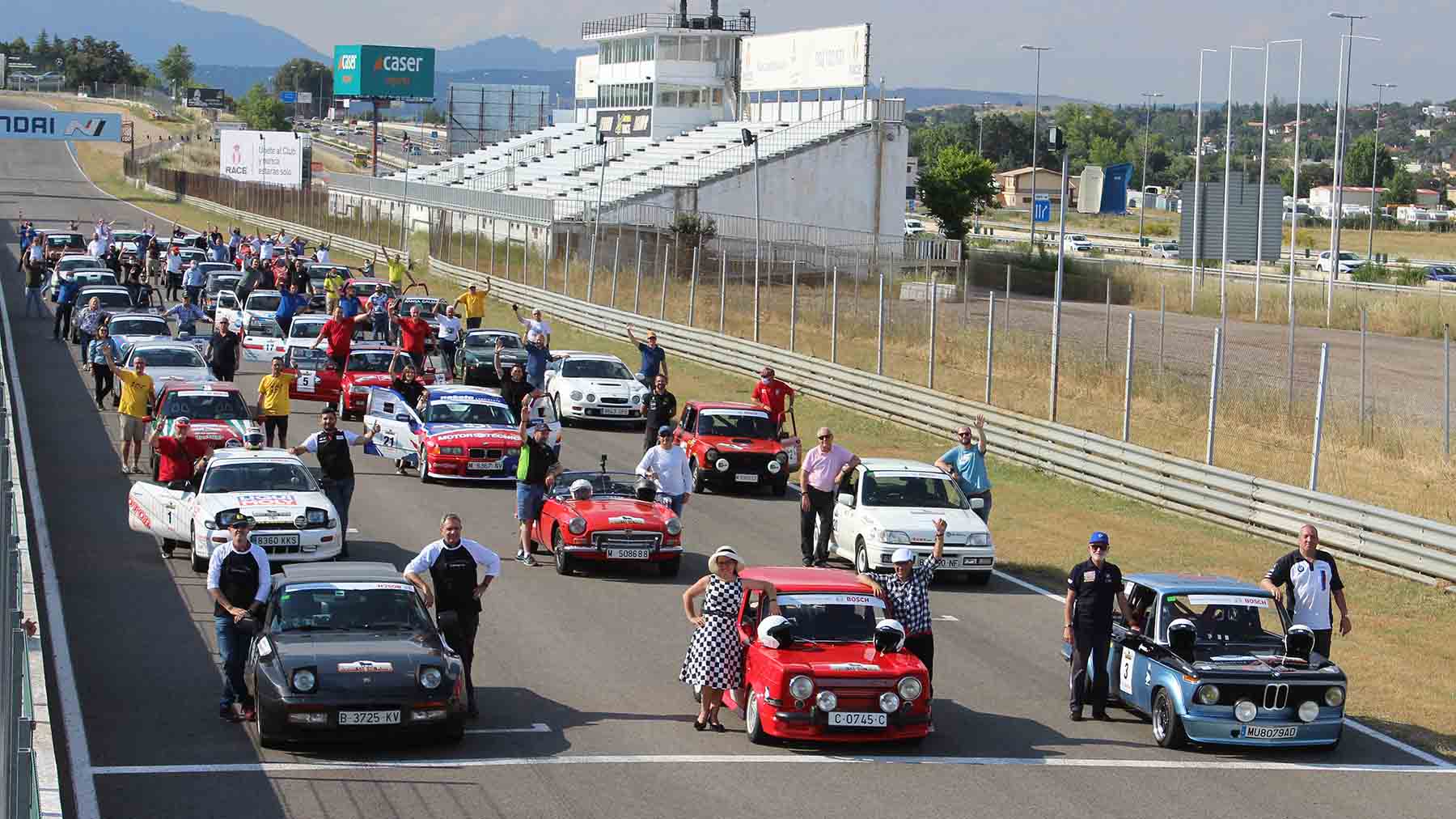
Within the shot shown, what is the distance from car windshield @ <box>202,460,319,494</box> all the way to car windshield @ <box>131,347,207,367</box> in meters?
11.1

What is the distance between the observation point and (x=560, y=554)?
2045cm

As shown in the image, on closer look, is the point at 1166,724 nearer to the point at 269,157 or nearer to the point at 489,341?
the point at 489,341

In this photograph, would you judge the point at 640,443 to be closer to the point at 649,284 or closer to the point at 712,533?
the point at 712,533

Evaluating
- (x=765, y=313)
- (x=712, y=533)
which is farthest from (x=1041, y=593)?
(x=765, y=313)

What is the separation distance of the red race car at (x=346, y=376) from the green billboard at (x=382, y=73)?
10565 cm

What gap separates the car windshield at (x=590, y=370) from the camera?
116ft

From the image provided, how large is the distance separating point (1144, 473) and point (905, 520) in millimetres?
7698

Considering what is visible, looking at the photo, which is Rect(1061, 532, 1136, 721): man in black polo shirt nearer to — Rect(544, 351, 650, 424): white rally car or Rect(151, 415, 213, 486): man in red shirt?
Rect(151, 415, 213, 486): man in red shirt

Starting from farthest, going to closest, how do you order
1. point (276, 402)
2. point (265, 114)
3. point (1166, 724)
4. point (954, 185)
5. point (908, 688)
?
point (265, 114) → point (954, 185) → point (276, 402) → point (1166, 724) → point (908, 688)

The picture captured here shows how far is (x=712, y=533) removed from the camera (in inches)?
939

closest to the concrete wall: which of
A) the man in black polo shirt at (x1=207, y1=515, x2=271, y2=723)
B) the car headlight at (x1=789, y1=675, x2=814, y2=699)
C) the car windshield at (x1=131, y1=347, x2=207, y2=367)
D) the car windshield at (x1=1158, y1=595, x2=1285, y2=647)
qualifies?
the car windshield at (x1=131, y1=347, x2=207, y2=367)

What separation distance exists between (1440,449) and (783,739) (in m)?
17.7

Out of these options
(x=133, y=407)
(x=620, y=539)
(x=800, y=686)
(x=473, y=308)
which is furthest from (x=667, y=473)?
(x=473, y=308)

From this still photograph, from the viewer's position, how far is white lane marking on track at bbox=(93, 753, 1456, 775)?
12742 mm
